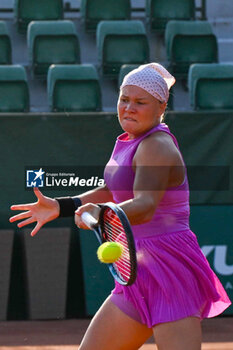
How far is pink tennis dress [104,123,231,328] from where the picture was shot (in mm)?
2861

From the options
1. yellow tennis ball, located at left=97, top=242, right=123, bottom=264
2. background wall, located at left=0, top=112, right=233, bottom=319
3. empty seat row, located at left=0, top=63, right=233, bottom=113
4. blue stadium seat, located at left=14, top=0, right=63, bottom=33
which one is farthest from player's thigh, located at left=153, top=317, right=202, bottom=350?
blue stadium seat, located at left=14, top=0, right=63, bottom=33

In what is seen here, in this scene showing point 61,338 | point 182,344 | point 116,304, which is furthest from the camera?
point 61,338

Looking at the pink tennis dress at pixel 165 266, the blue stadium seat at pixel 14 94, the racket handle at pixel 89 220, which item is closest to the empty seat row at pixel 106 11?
the blue stadium seat at pixel 14 94

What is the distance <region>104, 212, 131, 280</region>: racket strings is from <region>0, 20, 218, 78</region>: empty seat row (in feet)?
21.6

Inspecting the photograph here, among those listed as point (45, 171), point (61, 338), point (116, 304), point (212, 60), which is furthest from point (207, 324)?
point (212, 60)

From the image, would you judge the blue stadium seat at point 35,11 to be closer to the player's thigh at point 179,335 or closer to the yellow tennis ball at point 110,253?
the player's thigh at point 179,335

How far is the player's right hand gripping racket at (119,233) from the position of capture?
2.52m

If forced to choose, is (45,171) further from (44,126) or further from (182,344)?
(182,344)

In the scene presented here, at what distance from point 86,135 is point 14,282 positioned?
1238 mm

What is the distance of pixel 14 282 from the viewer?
6.15m

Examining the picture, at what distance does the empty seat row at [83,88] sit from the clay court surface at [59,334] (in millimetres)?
3002

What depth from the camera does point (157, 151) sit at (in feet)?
9.09

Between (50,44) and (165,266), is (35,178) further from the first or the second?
(50,44)

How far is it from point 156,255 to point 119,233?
265 millimetres
